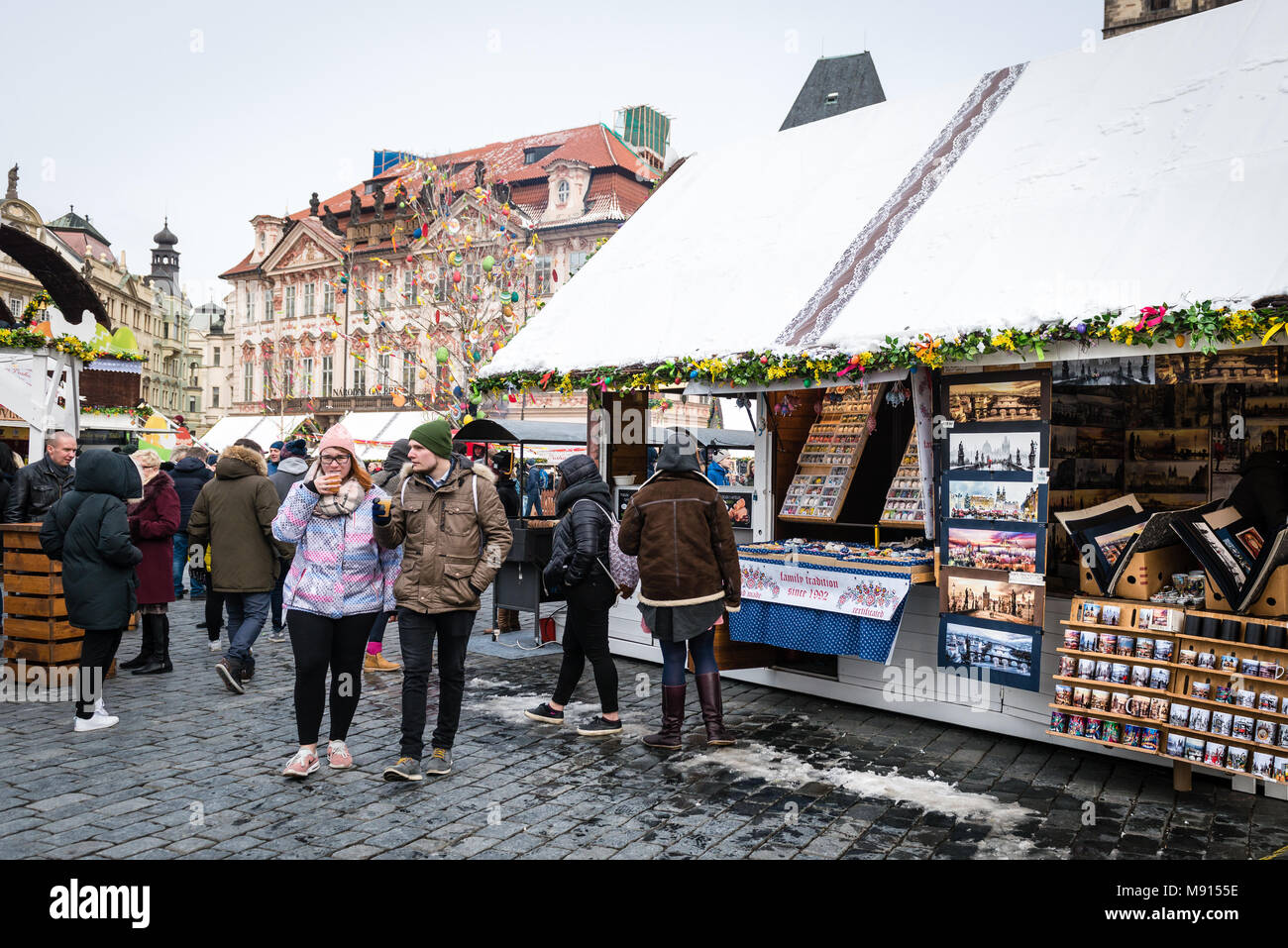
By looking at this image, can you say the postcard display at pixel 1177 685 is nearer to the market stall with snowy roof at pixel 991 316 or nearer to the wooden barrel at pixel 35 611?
the market stall with snowy roof at pixel 991 316

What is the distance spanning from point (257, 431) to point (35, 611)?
34853mm

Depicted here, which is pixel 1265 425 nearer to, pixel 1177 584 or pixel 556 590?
pixel 1177 584

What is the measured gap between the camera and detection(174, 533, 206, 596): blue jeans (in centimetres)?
1255

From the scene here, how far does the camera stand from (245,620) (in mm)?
7953

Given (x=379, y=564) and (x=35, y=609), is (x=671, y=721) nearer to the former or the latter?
(x=379, y=564)

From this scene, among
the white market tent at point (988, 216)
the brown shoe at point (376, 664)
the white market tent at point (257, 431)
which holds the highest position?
the white market tent at point (988, 216)

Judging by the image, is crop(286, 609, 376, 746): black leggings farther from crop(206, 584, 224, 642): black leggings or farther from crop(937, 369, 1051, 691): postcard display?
crop(206, 584, 224, 642): black leggings

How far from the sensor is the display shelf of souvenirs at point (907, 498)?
293 inches

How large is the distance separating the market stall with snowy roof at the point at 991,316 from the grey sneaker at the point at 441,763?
2.69 meters

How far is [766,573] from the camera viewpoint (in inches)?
285

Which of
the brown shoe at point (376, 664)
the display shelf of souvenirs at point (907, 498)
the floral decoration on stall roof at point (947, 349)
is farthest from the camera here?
the brown shoe at point (376, 664)

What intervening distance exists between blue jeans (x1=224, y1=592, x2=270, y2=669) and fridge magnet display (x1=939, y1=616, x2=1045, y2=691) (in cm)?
523

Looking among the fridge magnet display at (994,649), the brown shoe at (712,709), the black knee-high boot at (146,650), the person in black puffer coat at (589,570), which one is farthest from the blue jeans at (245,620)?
the fridge magnet display at (994,649)

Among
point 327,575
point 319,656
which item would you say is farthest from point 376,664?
point 327,575
